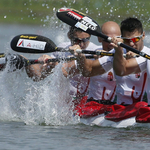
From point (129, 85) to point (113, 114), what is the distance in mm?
427

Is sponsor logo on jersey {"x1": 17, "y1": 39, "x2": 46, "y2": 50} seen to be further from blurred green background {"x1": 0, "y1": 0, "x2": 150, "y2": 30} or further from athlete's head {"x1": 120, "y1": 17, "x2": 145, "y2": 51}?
blurred green background {"x1": 0, "y1": 0, "x2": 150, "y2": 30}

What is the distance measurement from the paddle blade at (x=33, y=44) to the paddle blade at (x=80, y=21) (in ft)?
1.42

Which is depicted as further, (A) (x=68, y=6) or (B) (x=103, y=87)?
(A) (x=68, y=6)

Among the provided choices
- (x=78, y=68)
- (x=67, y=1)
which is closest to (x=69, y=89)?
(x=78, y=68)

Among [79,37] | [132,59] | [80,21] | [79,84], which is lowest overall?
[79,84]

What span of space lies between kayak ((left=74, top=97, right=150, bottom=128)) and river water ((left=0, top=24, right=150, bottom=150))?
0.09 meters

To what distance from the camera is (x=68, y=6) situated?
22328 millimetres

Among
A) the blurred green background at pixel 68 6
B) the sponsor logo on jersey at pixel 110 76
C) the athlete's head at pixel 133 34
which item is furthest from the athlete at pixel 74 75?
the blurred green background at pixel 68 6

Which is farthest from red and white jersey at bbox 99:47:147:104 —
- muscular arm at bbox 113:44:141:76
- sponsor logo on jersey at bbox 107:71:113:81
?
sponsor logo on jersey at bbox 107:71:113:81

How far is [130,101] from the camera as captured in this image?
5.64 m

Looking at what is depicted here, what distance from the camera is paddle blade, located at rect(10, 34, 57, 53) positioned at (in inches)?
246

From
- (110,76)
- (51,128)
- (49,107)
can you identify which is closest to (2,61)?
(49,107)

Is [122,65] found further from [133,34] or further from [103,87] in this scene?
[103,87]

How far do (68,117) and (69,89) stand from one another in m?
0.51
